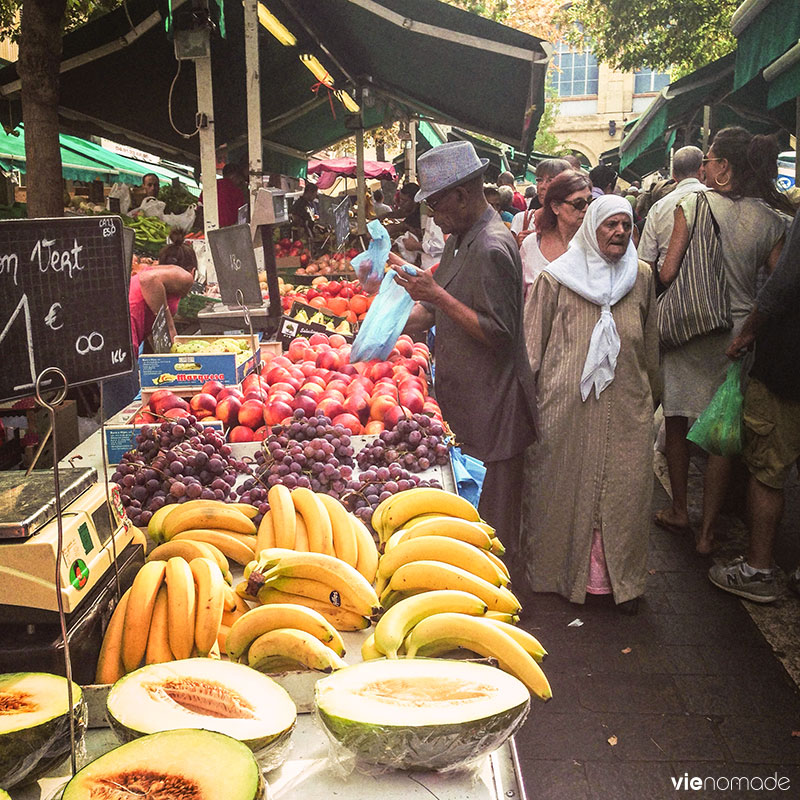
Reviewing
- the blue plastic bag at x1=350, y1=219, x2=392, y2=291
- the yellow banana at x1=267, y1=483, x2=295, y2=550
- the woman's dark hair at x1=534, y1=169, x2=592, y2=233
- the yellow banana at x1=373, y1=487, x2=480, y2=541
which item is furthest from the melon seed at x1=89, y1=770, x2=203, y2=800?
the blue plastic bag at x1=350, y1=219, x2=392, y2=291

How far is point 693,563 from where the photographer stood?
4.73m

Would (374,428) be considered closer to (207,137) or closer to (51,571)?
(51,571)

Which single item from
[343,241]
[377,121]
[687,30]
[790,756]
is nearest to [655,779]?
[790,756]

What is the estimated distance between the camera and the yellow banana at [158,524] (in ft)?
7.72

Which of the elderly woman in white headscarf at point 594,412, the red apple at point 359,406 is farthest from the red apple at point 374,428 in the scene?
the elderly woman in white headscarf at point 594,412

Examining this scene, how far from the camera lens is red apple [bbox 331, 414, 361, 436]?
3.60 m

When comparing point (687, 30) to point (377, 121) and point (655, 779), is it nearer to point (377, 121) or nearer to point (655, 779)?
point (377, 121)

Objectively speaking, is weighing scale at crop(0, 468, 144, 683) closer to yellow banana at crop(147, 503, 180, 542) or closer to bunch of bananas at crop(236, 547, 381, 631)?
bunch of bananas at crop(236, 547, 381, 631)

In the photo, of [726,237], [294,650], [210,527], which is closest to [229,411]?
[210,527]

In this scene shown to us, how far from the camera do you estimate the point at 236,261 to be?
4.81 meters

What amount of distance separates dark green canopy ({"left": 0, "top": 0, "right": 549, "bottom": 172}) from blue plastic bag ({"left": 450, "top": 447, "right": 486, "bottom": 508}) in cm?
387

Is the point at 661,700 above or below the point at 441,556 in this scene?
below

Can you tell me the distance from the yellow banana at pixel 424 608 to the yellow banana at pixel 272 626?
110mm

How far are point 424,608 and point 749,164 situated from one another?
3.90 metres
